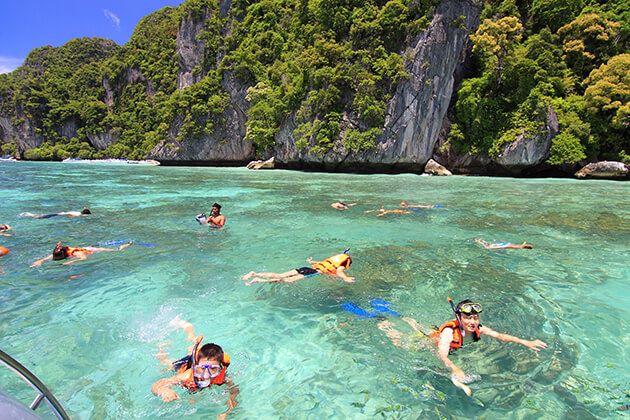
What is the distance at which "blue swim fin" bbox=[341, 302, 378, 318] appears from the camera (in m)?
5.33

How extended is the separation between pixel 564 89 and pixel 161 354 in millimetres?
39652

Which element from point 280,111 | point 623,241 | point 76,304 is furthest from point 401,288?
point 280,111

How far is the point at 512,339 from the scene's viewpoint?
457cm

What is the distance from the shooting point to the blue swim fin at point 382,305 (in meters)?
5.45

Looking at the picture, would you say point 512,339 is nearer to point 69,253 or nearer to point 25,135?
point 69,253

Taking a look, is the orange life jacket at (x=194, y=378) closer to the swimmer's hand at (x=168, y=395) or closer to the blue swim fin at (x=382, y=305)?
the swimmer's hand at (x=168, y=395)

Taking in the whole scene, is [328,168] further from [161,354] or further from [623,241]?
[161,354]

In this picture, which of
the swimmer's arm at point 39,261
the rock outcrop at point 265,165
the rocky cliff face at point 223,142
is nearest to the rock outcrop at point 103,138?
the rocky cliff face at point 223,142

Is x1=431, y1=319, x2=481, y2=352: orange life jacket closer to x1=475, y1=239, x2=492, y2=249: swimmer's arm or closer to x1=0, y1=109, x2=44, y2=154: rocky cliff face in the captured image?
x1=475, y1=239, x2=492, y2=249: swimmer's arm

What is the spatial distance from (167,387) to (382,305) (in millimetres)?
3313

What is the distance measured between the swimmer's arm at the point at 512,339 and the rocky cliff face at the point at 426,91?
104ft

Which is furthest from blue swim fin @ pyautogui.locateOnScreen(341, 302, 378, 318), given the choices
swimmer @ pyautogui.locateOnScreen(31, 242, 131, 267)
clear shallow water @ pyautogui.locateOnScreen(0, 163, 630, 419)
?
swimmer @ pyautogui.locateOnScreen(31, 242, 131, 267)

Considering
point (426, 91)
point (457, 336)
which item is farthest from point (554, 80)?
point (457, 336)

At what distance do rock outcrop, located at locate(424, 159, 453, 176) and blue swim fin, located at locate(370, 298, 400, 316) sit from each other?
31023 mm
